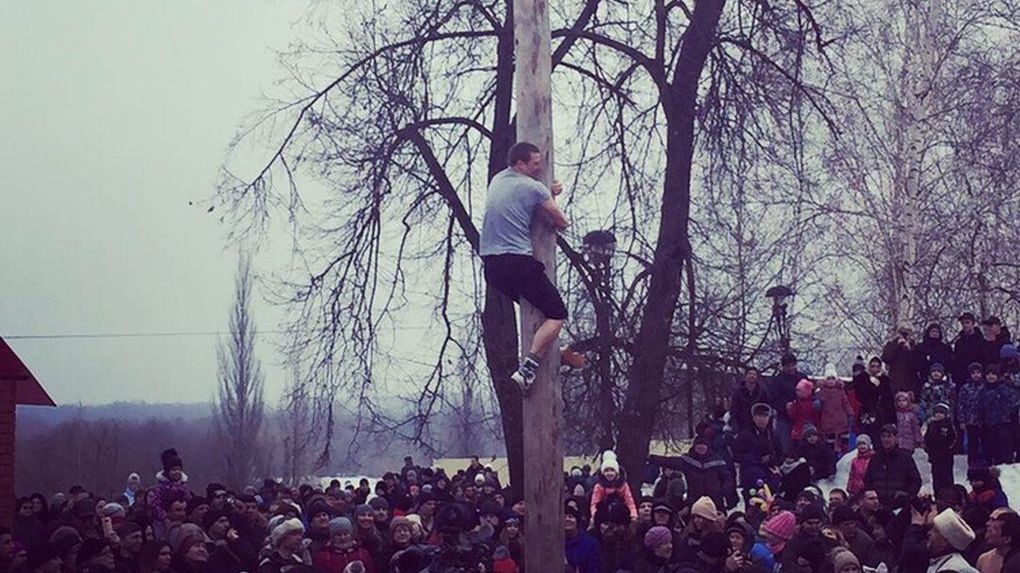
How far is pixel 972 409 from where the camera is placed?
1842 centimetres

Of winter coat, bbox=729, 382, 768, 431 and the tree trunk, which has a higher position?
the tree trunk

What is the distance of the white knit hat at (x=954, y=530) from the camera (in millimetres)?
9852

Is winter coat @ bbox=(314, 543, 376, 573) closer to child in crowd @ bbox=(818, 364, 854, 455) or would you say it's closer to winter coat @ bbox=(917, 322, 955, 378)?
child in crowd @ bbox=(818, 364, 854, 455)

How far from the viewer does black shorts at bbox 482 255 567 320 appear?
7.71 meters

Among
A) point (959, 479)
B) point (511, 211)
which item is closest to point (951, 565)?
point (511, 211)

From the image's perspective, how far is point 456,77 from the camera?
61.0 feet

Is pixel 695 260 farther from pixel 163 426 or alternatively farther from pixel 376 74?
pixel 163 426

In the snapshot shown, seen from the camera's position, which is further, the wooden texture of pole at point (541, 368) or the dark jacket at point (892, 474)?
the dark jacket at point (892, 474)

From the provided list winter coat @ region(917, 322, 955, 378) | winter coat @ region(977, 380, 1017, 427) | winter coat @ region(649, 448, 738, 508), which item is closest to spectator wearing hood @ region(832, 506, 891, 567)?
winter coat @ region(649, 448, 738, 508)

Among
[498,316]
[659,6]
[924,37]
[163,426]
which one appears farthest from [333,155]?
[163,426]

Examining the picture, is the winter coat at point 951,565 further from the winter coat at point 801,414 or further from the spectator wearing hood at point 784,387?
the winter coat at point 801,414

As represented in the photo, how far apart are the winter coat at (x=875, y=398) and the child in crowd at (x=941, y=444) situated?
1.04 metres

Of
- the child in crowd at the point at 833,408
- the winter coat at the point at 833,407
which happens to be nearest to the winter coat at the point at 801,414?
the child in crowd at the point at 833,408

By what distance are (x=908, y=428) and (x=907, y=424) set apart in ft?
0.18
